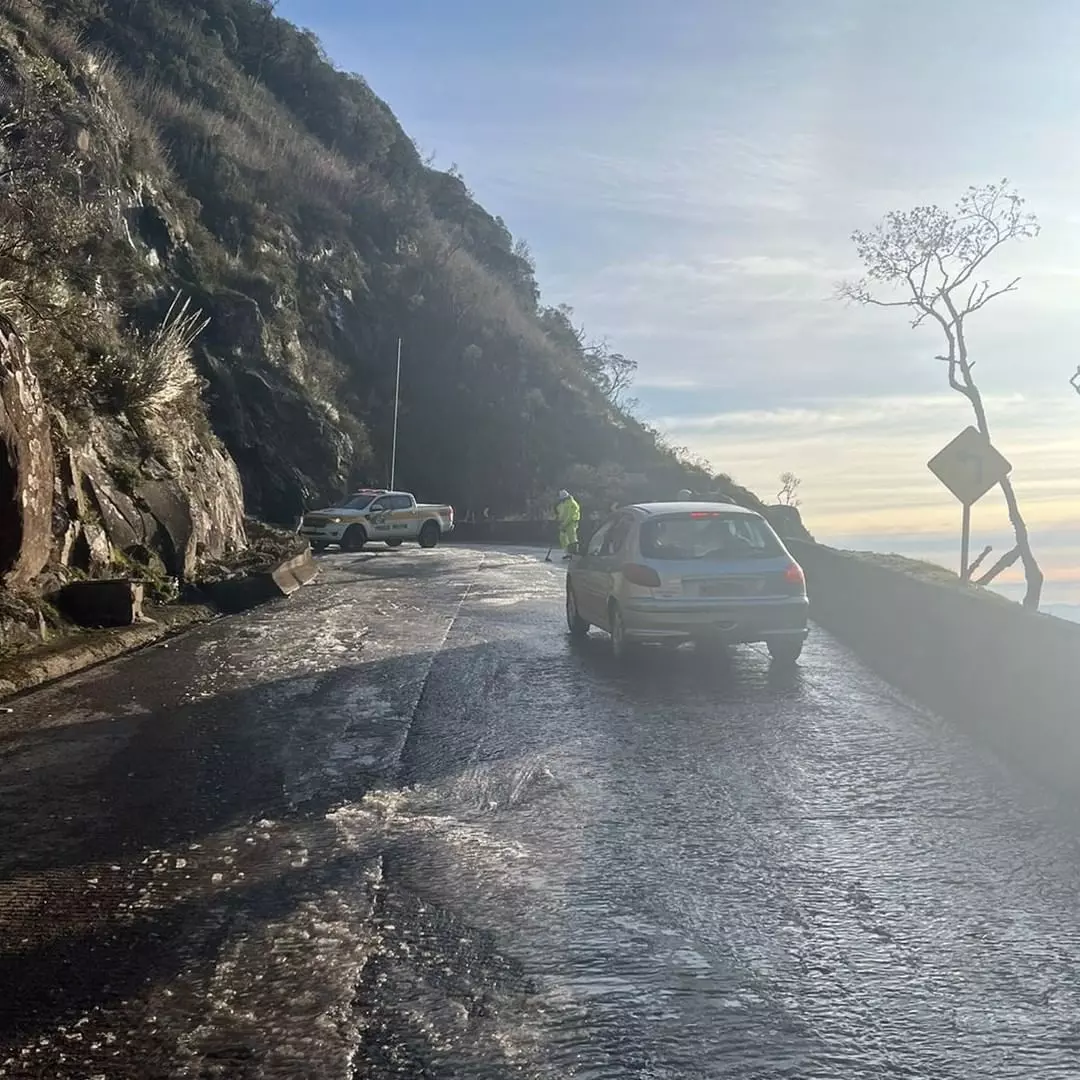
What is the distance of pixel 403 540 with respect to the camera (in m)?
39.9

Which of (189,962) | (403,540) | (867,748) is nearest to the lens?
(189,962)

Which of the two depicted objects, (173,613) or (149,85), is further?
(149,85)

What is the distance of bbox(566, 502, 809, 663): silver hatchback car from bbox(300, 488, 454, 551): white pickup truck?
82.4ft

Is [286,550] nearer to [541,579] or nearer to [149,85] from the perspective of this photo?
[541,579]

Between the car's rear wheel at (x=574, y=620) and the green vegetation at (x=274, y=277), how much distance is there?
24.8ft

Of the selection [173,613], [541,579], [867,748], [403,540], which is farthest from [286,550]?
[867,748]

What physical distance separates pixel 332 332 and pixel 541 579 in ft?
127

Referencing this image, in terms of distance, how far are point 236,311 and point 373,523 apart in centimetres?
1347

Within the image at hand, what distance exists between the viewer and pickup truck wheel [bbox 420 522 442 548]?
132ft

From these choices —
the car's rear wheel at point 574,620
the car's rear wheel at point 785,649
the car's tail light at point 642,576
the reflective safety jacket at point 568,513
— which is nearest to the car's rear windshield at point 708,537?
the car's tail light at point 642,576

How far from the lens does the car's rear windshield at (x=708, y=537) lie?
12773 millimetres

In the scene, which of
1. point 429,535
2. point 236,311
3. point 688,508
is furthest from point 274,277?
point 688,508

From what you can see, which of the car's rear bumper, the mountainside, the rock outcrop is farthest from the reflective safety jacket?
the car's rear bumper

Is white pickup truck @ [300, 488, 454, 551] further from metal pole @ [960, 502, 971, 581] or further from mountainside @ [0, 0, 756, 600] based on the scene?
metal pole @ [960, 502, 971, 581]
